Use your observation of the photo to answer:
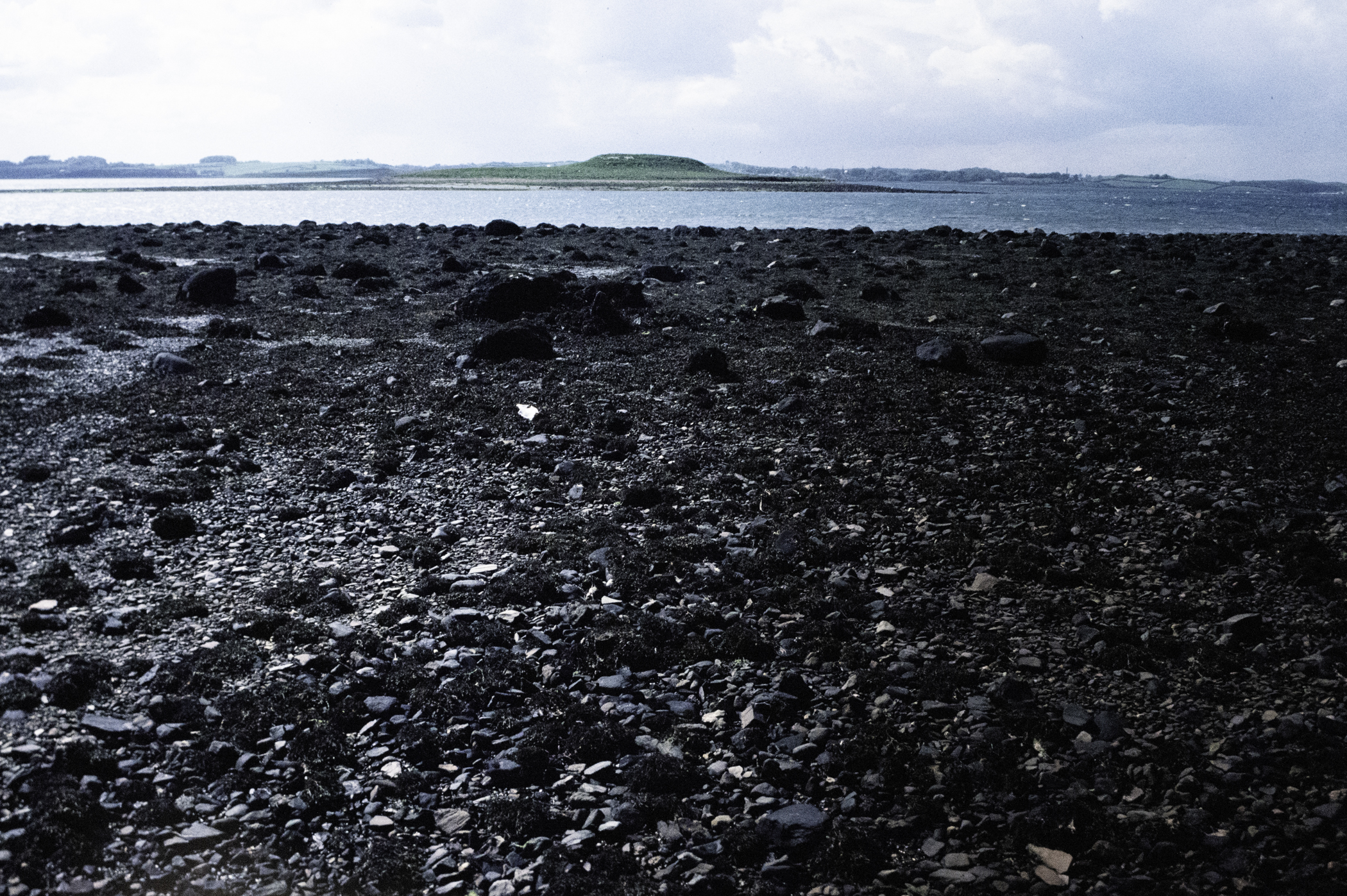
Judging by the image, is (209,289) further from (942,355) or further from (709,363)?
(942,355)

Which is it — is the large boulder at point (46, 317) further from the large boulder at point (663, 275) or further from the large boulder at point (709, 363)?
the large boulder at point (663, 275)

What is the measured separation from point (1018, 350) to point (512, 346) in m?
11.0

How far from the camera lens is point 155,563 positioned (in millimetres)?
8867

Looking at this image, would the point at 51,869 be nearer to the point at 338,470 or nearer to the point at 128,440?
the point at 338,470

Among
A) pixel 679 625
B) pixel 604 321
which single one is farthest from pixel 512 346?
pixel 679 625

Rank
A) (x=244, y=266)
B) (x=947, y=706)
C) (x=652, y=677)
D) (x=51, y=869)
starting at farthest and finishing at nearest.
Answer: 1. (x=244, y=266)
2. (x=652, y=677)
3. (x=947, y=706)
4. (x=51, y=869)

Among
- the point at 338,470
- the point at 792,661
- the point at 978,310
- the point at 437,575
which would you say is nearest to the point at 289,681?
the point at 437,575

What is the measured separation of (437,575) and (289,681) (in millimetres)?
2025

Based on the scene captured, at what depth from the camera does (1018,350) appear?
17.6 meters

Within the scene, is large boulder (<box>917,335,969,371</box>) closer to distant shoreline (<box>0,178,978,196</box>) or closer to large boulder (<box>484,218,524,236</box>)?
large boulder (<box>484,218,524,236</box>)

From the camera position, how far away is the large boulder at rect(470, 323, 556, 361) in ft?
62.4

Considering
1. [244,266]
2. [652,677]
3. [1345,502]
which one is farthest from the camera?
[244,266]

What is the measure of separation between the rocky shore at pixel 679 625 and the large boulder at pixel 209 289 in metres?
8.29

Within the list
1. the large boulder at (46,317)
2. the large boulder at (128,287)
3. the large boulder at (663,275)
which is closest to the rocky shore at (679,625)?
the large boulder at (46,317)
